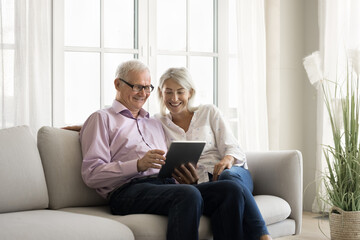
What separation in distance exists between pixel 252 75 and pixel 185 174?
1.98m

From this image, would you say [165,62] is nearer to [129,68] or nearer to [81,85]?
[81,85]

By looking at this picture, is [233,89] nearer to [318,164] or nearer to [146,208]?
[318,164]

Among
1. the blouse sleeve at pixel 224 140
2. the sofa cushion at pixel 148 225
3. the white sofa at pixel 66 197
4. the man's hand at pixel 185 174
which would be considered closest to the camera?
the white sofa at pixel 66 197

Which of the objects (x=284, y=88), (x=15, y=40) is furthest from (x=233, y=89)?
(x=15, y=40)

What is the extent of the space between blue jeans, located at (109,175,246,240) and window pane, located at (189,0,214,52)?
7.18 ft

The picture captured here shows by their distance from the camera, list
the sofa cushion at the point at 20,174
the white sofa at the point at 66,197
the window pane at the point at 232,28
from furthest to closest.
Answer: the window pane at the point at 232,28
the sofa cushion at the point at 20,174
the white sofa at the point at 66,197

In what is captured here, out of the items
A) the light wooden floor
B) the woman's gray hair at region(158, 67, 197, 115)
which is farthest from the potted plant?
the woman's gray hair at region(158, 67, 197, 115)

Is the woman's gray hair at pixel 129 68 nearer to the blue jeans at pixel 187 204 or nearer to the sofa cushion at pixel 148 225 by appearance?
the blue jeans at pixel 187 204

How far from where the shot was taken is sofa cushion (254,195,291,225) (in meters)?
2.78

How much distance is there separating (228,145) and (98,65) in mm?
1462

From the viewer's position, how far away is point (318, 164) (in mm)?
4758

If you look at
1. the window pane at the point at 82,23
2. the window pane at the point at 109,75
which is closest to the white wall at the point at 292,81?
the window pane at the point at 109,75

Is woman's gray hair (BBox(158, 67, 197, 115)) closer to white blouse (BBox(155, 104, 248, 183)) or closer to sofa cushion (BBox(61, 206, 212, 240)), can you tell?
white blouse (BBox(155, 104, 248, 183))

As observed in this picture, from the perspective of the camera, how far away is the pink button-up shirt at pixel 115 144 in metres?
2.57
